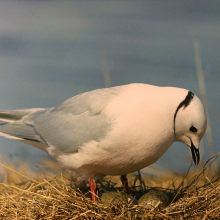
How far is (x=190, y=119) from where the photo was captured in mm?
1682

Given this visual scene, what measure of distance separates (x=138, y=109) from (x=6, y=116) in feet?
2.99

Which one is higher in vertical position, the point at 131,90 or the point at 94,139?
the point at 131,90

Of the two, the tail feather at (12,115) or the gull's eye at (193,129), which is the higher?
the tail feather at (12,115)

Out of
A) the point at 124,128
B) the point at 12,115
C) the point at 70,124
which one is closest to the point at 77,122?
the point at 70,124

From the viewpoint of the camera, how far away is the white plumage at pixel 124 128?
5.42 feet

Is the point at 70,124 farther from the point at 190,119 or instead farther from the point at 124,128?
the point at 190,119

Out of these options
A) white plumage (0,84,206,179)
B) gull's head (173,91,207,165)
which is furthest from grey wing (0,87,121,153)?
gull's head (173,91,207,165)

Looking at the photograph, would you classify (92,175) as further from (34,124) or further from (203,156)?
(203,156)

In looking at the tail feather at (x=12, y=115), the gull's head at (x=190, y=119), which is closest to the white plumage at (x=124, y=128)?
the gull's head at (x=190, y=119)

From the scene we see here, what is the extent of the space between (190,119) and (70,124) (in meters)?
0.60

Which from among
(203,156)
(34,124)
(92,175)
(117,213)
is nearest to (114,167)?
(92,175)

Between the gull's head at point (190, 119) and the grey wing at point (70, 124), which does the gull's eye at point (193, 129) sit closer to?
the gull's head at point (190, 119)

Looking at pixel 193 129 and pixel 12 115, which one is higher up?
pixel 12 115

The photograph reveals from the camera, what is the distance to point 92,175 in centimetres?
185
